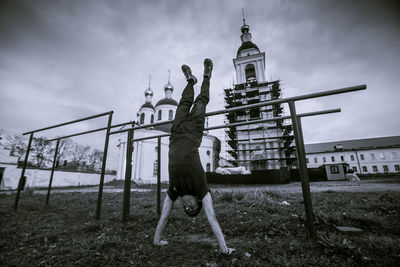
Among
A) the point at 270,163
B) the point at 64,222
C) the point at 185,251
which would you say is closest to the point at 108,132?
the point at 64,222

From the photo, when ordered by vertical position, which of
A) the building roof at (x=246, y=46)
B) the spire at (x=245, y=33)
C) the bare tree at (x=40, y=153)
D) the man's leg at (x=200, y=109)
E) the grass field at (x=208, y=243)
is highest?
the spire at (x=245, y=33)

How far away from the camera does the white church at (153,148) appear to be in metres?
27.9

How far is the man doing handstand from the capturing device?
2.18 metres

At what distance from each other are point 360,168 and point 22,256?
64.4 metres

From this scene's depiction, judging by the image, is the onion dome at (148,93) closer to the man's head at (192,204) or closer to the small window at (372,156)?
the man's head at (192,204)

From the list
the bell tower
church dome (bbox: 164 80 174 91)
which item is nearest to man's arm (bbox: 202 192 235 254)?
the bell tower

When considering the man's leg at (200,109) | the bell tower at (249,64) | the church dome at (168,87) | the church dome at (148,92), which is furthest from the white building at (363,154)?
the man's leg at (200,109)

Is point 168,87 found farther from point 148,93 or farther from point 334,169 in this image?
point 334,169

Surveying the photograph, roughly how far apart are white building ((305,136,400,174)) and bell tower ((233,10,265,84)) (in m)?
33.9

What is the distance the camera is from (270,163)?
24.3 metres

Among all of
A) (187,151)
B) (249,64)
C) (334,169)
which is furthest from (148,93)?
(187,151)

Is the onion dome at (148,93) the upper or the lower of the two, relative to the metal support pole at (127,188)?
upper

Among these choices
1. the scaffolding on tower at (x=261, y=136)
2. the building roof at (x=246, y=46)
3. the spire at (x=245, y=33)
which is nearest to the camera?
the scaffolding on tower at (x=261, y=136)

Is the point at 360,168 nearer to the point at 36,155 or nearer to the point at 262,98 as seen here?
the point at 262,98
